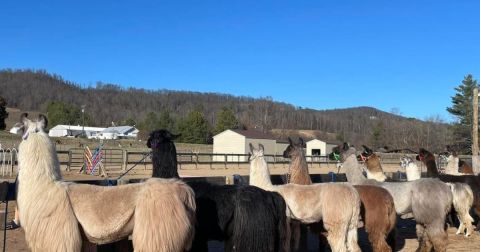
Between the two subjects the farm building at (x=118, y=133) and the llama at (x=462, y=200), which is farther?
the farm building at (x=118, y=133)

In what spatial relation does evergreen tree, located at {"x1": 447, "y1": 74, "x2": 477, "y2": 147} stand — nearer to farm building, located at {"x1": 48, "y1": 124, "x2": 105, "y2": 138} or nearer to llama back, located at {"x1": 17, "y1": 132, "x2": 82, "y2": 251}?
llama back, located at {"x1": 17, "y1": 132, "x2": 82, "y2": 251}

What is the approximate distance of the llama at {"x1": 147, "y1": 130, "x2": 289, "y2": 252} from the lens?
5.57 meters

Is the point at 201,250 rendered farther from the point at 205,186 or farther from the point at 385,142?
the point at 385,142

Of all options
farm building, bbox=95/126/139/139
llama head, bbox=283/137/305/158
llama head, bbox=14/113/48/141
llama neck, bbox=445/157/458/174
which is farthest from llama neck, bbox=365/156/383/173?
farm building, bbox=95/126/139/139

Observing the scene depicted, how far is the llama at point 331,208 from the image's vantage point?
702cm

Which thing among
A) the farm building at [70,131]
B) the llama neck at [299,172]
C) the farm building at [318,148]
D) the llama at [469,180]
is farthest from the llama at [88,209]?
the farm building at [70,131]

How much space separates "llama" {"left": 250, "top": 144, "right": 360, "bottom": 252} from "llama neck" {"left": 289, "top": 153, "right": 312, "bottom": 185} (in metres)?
1.20

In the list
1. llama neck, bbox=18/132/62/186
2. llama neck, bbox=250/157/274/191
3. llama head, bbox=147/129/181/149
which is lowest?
llama neck, bbox=250/157/274/191

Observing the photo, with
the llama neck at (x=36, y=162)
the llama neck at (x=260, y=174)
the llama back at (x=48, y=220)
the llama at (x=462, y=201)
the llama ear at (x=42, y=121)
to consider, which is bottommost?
the llama at (x=462, y=201)

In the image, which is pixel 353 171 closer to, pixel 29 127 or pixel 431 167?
pixel 431 167

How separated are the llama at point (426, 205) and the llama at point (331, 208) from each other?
2.76m

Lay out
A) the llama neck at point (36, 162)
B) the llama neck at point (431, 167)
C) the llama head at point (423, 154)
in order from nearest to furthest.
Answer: the llama neck at point (36, 162) → the llama neck at point (431, 167) → the llama head at point (423, 154)

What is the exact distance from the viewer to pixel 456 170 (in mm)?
14930

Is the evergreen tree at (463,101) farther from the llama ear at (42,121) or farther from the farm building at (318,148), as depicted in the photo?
the llama ear at (42,121)
